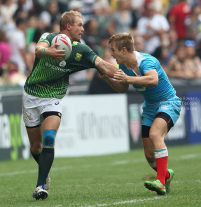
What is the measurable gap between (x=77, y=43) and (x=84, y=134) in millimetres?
6123

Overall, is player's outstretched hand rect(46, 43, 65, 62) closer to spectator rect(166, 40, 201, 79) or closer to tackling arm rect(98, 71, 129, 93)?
tackling arm rect(98, 71, 129, 93)

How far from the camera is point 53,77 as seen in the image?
7.05m

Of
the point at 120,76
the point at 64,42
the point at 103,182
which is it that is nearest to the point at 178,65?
the point at 103,182

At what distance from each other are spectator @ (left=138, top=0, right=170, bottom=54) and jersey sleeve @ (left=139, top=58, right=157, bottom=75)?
985 centimetres

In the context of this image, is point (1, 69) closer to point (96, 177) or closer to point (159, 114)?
point (96, 177)

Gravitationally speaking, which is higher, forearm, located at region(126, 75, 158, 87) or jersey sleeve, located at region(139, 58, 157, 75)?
jersey sleeve, located at region(139, 58, 157, 75)

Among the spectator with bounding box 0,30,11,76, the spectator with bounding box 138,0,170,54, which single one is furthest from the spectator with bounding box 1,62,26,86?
the spectator with bounding box 138,0,170,54

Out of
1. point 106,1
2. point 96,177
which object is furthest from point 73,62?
point 106,1

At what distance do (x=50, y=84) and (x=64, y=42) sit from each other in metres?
0.71

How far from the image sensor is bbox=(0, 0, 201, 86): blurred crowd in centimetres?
1427

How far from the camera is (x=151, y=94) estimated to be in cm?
712

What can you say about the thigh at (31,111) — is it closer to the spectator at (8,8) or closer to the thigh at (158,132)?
the thigh at (158,132)

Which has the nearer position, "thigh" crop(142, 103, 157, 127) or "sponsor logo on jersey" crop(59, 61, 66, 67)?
"sponsor logo on jersey" crop(59, 61, 66, 67)

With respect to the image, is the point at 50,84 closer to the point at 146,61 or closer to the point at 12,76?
the point at 146,61
